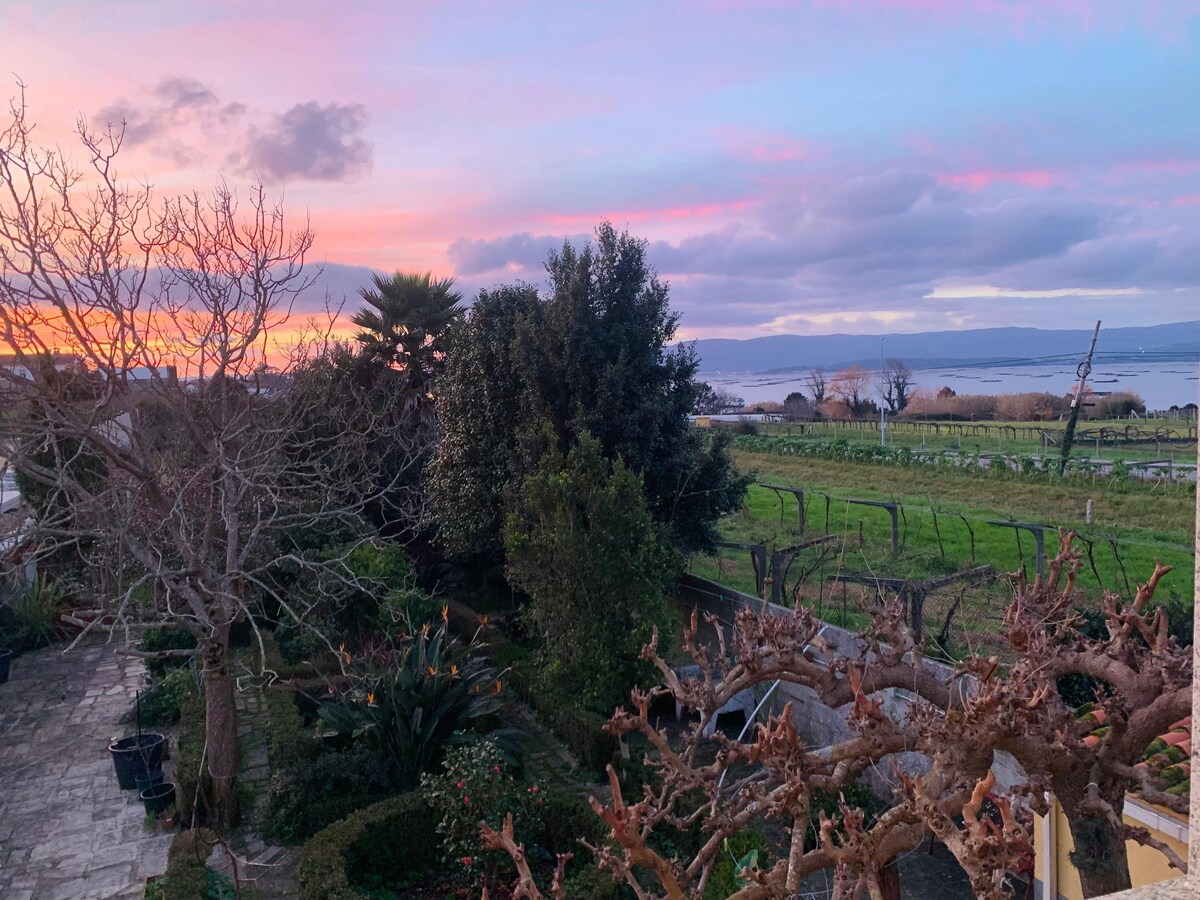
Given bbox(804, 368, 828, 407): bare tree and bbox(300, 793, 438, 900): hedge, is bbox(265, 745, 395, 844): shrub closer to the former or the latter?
bbox(300, 793, 438, 900): hedge

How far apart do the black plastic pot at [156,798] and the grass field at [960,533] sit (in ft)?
22.8

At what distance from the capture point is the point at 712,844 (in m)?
2.78

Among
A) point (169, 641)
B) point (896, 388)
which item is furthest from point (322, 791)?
point (896, 388)

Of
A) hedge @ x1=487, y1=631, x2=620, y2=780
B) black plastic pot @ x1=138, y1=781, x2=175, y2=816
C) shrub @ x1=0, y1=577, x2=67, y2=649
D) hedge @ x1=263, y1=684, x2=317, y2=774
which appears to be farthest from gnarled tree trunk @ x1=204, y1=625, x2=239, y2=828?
shrub @ x1=0, y1=577, x2=67, y2=649

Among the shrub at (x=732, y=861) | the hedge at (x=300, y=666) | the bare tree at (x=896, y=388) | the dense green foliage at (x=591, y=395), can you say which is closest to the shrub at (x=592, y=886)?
the shrub at (x=732, y=861)

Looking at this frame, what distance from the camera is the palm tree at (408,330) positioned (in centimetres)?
1677

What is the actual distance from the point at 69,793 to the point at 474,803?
16.2ft

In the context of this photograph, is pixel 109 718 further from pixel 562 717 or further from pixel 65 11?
pixel 65 11

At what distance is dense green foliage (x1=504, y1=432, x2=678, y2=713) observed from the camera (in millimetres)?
8102

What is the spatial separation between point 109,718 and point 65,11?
8.06 m

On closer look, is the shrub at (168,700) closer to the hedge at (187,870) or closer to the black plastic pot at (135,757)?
the black plastic pot at (135,757)

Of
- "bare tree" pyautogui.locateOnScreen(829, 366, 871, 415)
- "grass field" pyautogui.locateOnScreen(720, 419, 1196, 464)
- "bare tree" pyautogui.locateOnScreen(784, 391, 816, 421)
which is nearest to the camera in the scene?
"grass field" pyautogui.locateOnScreen(720, 419, 1196, 464)

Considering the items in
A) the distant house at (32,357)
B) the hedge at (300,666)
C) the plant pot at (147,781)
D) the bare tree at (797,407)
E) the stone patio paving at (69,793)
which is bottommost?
the stone patio paving at (69,793)

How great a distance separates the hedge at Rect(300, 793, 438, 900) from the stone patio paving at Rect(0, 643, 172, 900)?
1.67 m
